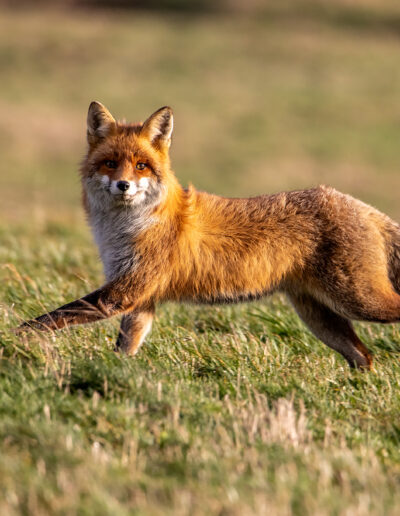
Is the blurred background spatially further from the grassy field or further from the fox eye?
the fox eye

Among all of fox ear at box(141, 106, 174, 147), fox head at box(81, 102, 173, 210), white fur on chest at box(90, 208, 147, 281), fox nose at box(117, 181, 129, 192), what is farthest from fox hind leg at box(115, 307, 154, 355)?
fox ear at box(141, 106, 174, 147)

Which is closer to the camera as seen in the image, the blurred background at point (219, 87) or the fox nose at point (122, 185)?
the fox nose at point (122, 185)

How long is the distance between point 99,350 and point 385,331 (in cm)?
273

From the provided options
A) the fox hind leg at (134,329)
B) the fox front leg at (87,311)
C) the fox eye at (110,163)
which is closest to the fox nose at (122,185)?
the fox eye at (110,163)

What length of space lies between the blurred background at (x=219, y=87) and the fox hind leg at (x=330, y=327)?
59.3ft

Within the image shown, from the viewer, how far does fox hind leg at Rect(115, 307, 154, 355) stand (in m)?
5.59

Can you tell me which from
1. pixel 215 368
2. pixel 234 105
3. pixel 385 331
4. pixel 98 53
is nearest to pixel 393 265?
pixel 385 331

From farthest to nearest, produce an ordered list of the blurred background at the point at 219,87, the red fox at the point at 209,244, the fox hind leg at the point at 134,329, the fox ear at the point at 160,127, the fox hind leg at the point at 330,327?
1. the blurred background at the point at 219,87
2. the fox hind leg at the point at 330,327
3. the fox ear at the point at 160,127
4. the red fox at the point at 209,244
5. the fox hind leg at the point at 134,329

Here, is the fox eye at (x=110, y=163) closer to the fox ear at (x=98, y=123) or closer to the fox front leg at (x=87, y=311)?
the fox ear at (x=98, y=123)

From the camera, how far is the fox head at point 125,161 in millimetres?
5621

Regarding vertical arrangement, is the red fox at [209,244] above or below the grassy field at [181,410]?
above

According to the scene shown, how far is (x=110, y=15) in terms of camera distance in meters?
45.6

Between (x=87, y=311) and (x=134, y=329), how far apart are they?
0.53 m

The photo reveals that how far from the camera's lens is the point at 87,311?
532cm
